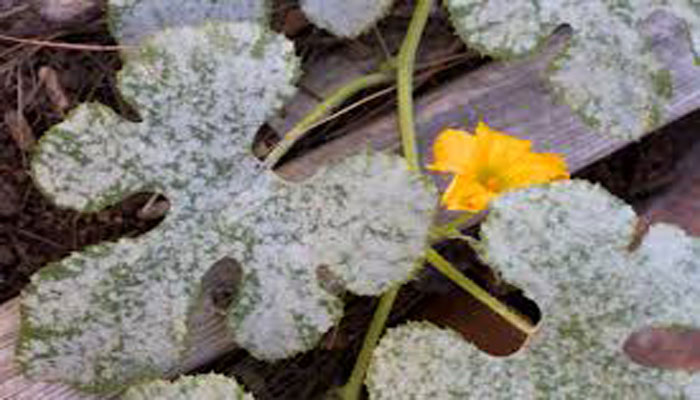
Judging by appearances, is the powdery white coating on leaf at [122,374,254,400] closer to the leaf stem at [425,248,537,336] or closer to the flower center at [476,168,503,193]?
the leaf stem at [425,248,537,336]

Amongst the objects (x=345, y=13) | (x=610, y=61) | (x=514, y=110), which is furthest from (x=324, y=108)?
(x=610, y=61)

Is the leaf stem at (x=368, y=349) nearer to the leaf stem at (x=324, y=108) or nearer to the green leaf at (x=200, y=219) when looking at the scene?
the green leaf at (x=200, y=219)

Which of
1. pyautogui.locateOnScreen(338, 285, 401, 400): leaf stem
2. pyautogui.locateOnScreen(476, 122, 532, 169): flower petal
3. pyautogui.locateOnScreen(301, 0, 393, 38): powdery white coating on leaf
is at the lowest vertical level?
pyautogui.locateOnScreen(338, 285, 401, 400): leaf stem

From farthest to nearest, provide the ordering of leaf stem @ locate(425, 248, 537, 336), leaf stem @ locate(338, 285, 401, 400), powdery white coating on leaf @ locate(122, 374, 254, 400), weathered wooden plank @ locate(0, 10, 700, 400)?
1. weathered wooden plank @ locate(0, 10, 700, 400)
2. leaf stem @ locate(338, 285, 401, 400)
3. leaf stem @ locate(425, 248, 537, 336)
4. powdery white coating on leaf @ locate(122, 374, 254, 400)

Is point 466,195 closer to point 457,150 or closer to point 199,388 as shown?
point 457,150

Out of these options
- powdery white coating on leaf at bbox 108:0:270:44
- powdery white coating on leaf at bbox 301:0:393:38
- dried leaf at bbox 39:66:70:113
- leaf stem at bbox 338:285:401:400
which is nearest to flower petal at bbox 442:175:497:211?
leaf stem at bbox 338:285:401:400

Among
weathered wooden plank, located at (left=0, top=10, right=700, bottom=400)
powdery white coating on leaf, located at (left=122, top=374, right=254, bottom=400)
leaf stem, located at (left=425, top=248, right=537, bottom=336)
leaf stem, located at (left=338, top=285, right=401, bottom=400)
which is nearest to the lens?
powdery white coating on leaf, located at (left=122, top=374, right=254, bottom=400)

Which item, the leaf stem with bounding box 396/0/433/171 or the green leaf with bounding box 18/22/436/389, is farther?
the leaf stem with bounding box 396/0/433/171
